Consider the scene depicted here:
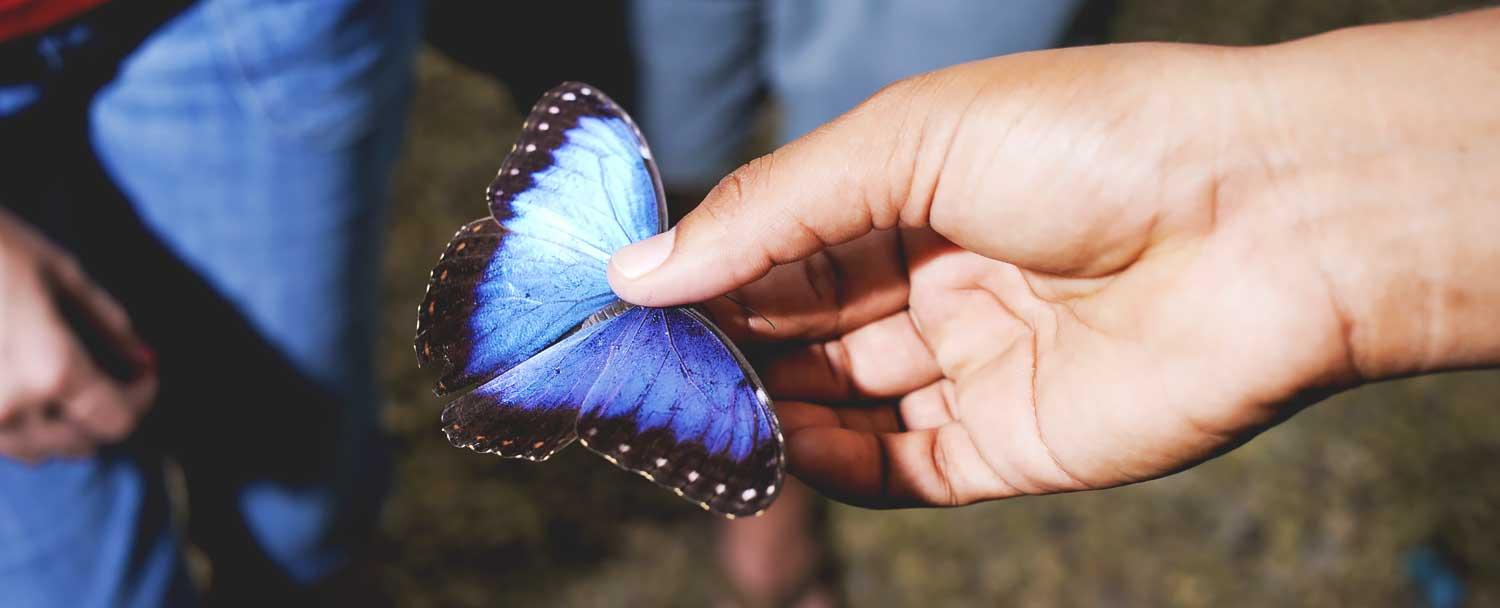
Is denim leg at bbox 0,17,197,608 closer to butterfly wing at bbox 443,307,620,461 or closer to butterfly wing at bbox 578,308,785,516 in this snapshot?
butterfly wing at bbox 443,307,620,461

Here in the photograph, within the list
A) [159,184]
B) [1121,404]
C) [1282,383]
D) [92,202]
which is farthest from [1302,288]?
[92,202]

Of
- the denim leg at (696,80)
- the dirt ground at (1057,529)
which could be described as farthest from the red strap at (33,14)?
the dirt ground at (1057,529)

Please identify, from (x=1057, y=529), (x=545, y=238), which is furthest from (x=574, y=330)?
(x=1057, y=529)

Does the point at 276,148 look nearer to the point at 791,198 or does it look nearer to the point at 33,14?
the point at 33,14

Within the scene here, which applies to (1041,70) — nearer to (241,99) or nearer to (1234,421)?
(1234,421)

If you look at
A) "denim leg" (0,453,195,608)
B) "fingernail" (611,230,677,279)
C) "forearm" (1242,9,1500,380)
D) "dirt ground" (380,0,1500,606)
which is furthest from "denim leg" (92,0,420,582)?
"forearm" (1242,9,1500,380)

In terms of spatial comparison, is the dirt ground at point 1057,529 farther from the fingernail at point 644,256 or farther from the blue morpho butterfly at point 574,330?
the fingernail at point 644,256
